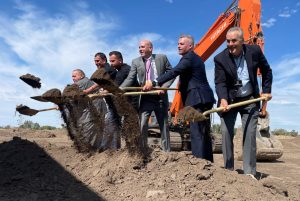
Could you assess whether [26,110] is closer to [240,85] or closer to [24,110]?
[24,110]

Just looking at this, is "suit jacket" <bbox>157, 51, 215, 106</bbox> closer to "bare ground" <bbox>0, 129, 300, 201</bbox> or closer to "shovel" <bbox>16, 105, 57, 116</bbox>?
"bare ground" <bbox>0, 129, 300, 201</bbox>

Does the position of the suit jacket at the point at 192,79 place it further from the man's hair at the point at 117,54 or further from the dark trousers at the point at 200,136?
the man's hair at the point at 117,54

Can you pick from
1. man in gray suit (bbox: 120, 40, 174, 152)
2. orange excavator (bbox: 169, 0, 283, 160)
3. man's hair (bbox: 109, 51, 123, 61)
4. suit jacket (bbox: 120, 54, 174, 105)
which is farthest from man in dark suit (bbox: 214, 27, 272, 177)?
orange excavator (bbox: 169, 0, 283, 160)

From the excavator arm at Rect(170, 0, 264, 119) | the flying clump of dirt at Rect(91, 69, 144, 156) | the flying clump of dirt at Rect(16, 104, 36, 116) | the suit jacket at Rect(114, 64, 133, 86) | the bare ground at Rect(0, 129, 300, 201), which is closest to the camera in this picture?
the bare ground at Rect(0, 129, 300, 201)

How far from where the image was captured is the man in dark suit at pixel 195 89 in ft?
A: 19.2

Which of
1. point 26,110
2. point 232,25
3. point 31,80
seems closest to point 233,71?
point 31,80

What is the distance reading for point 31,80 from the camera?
24.0 ft

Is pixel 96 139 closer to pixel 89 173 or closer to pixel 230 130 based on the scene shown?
pixel 89 173

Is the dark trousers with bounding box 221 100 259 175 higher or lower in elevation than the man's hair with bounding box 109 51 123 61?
lower

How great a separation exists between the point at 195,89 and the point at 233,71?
24.1 inches

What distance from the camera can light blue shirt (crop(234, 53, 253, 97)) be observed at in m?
5.62

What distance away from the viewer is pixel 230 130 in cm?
577

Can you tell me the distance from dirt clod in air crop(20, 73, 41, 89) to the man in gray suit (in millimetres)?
1508

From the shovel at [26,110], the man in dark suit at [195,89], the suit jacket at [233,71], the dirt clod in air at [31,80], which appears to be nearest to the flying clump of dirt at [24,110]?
the shovel at [26,110]
